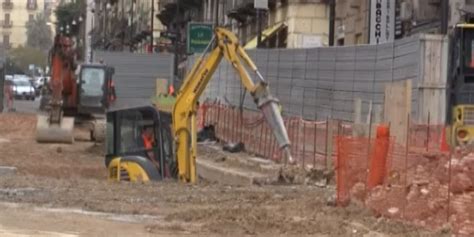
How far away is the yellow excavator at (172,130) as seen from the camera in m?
22.3

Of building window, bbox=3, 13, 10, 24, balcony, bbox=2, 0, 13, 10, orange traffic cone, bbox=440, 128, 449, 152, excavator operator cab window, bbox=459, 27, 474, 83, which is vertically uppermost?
balcony, bbox=2, 0, 13, 10

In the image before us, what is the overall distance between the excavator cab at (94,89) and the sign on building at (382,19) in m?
18.4

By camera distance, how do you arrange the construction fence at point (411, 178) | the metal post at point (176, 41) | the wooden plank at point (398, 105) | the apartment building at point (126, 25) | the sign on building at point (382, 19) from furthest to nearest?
the apartment building at point (126, 25)
the metal post at point (176, 41)
the sign on building at point (382, 19)
the wooden plank at point (398, 105)
the construction fence at point (411, 178)

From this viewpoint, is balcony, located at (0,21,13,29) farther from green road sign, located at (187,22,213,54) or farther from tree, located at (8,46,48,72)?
green road sign, located at (187,22,213,54)

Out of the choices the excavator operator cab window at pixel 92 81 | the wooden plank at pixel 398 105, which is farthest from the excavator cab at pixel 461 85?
the excavator operator cab window at pixel 92 81

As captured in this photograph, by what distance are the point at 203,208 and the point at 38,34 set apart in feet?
566

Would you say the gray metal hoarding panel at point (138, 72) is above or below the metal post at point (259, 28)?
below

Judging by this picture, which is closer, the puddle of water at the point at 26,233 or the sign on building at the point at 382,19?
the puddle of water at the point at 26,233

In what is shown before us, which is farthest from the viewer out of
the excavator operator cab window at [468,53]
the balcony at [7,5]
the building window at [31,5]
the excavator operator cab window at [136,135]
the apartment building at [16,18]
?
the building window at [31,5]

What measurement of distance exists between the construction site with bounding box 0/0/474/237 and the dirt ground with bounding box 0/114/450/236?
4 centimetres

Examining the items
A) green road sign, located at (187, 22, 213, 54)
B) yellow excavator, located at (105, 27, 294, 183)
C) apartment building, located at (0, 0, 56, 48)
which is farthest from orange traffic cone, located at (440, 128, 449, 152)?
apartment building, located at (0, 0, 56, 48)

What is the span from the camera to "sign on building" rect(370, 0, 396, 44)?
100 ft

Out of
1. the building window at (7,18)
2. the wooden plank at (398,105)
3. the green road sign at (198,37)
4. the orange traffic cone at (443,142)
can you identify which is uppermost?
the building window at (7,18)

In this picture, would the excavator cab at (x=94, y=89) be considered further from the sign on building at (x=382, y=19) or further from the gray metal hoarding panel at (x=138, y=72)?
the sign on building at (x=382, y=19)
